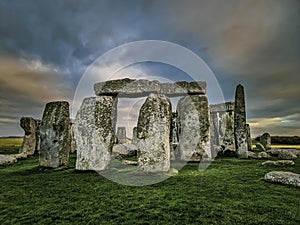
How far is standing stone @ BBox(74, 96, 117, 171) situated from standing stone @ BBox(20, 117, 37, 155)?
6505 mm

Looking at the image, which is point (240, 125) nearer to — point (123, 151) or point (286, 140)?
point (123, 151)

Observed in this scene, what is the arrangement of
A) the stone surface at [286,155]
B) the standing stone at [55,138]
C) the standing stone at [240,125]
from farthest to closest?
the standing stone at [240,125] → the stone surface at [286,155] → the standing stone at [55,138]

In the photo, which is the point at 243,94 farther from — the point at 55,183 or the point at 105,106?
the point at 55,183

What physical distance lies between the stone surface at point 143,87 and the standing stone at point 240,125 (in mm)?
2039

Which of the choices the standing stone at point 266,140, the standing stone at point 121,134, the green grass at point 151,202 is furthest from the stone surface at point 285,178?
the standing stone at point 121,134

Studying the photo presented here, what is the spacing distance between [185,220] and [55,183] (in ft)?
11.4

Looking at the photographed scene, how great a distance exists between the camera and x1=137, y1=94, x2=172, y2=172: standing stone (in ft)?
20.2

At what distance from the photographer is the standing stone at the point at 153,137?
6.14 meters

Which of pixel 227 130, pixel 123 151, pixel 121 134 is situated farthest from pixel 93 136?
pixel 121 134

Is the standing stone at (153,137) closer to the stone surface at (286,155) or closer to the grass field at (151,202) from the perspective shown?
the grass field at (151,202)

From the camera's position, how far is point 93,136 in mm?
6648

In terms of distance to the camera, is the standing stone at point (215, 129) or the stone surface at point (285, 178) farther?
the standing stone at point (215, 129)

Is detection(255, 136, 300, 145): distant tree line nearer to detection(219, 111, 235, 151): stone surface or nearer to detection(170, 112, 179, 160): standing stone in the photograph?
detection(219, 111, 235, 151): stone surface

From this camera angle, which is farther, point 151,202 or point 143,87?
point 143,87
